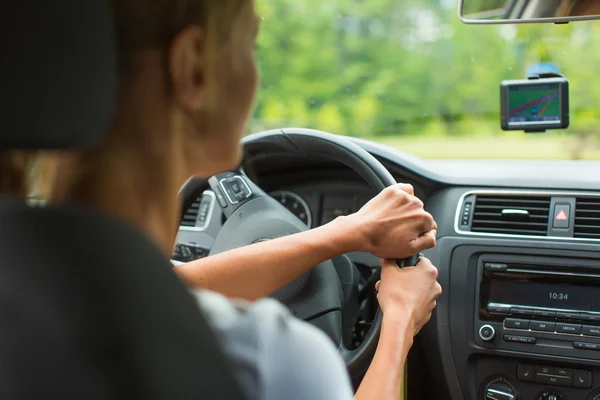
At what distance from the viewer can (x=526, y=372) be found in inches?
102

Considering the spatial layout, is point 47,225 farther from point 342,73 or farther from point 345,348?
point 342,73

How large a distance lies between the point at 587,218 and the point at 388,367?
1190 millimetres

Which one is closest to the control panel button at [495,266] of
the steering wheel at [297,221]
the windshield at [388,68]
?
the steering wheel at [297,221]

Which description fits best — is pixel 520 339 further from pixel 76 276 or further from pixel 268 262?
pixel 76 276

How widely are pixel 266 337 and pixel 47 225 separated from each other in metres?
0.27

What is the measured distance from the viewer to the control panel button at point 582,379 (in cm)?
248

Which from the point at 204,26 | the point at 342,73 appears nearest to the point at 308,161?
the point at 204,26

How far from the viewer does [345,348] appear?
2244mm

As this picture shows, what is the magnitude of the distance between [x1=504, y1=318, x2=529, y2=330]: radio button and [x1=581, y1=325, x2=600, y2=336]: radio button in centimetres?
18

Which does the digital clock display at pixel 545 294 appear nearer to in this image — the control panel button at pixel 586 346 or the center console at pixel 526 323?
the center console at pixel 526 323

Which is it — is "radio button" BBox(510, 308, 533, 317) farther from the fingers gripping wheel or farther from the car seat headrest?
the car seat headrest

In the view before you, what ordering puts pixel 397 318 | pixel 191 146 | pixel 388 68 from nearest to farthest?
1. pixel 191 146
2. pixel 397 318
3. pixel 388 68

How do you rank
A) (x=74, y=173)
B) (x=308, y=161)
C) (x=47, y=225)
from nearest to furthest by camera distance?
(x=47, y=225), (x=74, y=173), (x=308, y=161)

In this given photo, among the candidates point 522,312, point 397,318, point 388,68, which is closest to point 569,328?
point 522,312
